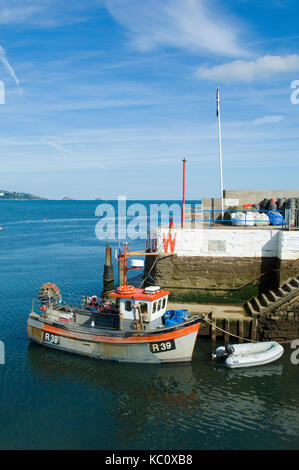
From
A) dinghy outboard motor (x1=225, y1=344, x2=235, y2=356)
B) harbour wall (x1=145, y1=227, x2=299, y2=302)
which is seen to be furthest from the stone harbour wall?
harbour wall (x1=145, y1=227, x2=299, y2=302)

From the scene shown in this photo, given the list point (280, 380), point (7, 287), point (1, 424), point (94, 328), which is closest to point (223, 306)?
point (280, 380)

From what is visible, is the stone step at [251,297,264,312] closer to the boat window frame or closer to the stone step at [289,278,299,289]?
the stone step at [289,278,299,289]

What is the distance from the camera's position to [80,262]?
145ft

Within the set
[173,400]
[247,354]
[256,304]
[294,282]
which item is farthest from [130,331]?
[294,282]

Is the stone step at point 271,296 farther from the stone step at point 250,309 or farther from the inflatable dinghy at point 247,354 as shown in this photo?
the inflatable dinghy at point 247,354

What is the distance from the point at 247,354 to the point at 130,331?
18.5 feet

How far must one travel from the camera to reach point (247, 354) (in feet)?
57.7


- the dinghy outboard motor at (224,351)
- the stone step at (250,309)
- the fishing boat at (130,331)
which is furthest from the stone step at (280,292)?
the fishing boat at (130,331)

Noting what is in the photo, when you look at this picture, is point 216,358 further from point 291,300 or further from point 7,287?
point 7,287

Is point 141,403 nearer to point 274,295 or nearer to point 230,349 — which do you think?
point 230,349

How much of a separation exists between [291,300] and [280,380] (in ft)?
13.5

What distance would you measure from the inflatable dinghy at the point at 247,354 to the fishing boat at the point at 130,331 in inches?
60.6

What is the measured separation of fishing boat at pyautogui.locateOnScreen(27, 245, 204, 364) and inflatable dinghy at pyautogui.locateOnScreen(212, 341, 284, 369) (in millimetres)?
1540
